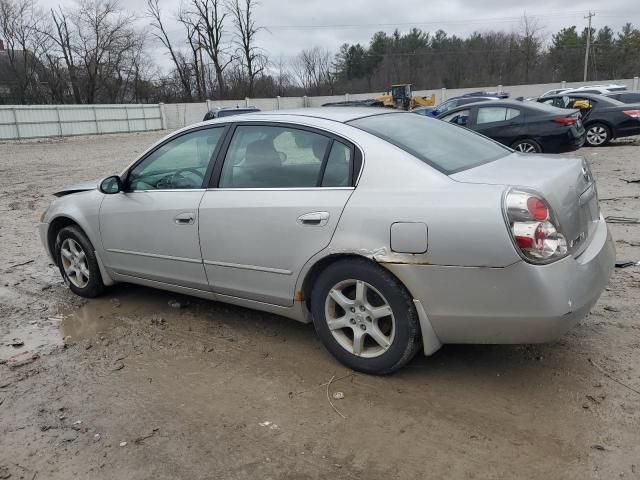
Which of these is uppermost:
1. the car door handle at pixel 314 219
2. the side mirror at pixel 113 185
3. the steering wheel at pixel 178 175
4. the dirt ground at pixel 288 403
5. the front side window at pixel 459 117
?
the front side window at pixel 459 117

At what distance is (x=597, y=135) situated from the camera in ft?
45.8

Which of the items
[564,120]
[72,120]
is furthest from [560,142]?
[72,120]

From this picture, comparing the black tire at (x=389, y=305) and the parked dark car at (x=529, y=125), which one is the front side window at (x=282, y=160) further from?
the parked dark car at (x=529, y=125)

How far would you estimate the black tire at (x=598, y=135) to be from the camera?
13.8 metres

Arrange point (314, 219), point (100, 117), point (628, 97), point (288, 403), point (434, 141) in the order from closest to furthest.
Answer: point (288, 403) → point (314, 219) → point (434, 141) → point (628, 97) → point (100, 117)

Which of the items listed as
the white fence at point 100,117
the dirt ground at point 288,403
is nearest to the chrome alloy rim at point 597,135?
the dirt ground at point 288,403

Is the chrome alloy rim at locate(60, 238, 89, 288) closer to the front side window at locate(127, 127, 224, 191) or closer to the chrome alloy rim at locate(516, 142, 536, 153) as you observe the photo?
the front side window at locate(127, 127, 224, 191)

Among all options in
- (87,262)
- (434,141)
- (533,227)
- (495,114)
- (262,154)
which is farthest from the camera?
(495,114)

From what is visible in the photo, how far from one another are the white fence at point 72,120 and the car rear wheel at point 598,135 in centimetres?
2927

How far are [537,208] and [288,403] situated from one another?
1704 millimetres

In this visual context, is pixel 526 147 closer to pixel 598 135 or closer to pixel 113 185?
pixel 598 135

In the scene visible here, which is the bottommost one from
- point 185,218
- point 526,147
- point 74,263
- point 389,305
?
point 74,263

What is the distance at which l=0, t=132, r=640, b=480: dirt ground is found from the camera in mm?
2518

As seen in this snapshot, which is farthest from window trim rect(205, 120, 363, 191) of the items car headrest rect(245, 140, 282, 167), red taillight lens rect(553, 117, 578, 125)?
red taillight lens rect(553, 117, 578, 125)
